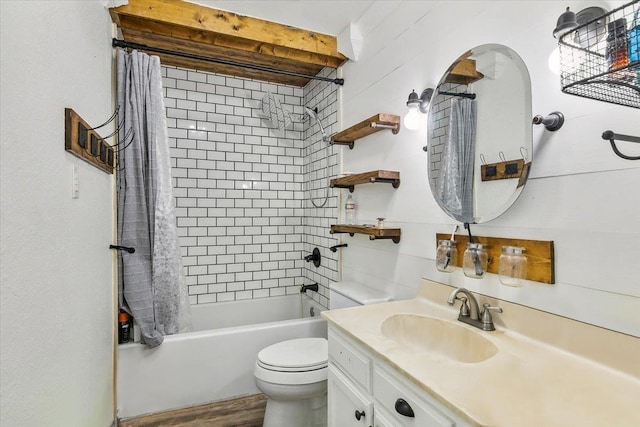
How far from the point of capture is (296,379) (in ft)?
5.74

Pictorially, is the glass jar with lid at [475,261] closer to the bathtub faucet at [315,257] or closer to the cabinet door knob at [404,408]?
the cabinet door knob at [404,408]

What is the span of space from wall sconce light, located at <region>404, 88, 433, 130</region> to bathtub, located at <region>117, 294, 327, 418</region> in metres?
1.60

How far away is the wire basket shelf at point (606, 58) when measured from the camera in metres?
0.76

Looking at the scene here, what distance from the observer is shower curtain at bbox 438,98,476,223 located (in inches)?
56.6

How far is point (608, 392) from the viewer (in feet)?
2.72

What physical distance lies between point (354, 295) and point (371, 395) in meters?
0.88

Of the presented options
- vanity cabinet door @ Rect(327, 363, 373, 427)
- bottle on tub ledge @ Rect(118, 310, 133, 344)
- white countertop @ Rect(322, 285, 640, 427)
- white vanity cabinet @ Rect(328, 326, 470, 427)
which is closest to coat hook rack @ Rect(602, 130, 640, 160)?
white countertop @ Rect(322, 285, 640, 427)

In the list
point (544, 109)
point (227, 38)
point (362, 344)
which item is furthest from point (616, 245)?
point (227, 38)

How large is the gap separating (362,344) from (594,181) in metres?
0.90

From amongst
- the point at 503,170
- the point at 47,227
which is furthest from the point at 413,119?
the point at 47,227

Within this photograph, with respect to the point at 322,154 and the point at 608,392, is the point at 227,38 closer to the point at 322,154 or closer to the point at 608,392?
the point at 322,154

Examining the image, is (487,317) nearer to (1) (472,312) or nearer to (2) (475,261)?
(1) (472,312)

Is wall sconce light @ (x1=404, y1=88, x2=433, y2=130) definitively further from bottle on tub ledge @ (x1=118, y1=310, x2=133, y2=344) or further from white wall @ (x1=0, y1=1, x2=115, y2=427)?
bottle on tub ledge @ (x1=118, y1=310, x2=133, y2=344)

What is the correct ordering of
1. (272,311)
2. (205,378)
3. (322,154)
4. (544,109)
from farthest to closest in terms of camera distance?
(272,311) → (322,154) → (205,378) → (544,109)
